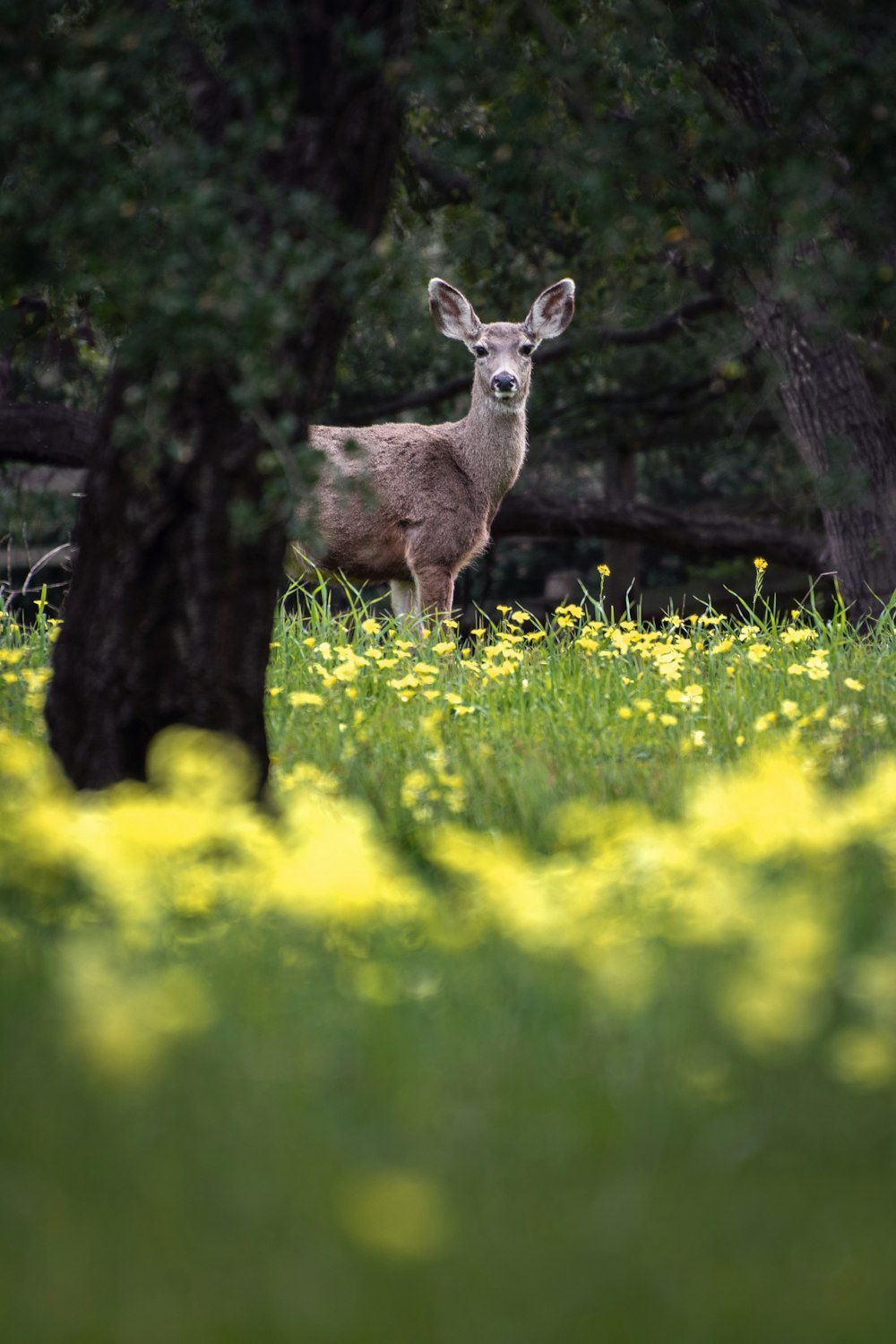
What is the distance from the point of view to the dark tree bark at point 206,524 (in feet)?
15.9

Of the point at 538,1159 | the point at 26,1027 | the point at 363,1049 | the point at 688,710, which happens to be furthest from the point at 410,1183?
the point at 688,710

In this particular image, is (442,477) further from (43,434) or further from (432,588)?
(43,434)

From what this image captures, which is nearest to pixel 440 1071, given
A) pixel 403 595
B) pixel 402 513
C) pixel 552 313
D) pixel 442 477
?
pixel 402 513

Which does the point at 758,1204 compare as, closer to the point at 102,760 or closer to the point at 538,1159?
the point at 538,1159

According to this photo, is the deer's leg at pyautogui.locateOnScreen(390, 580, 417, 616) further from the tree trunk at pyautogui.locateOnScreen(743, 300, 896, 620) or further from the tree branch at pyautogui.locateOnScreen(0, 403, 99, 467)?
the tree branch at pyautogui.locateOnScreen(0, 403, 99, 467)

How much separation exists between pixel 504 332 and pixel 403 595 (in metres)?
1.66

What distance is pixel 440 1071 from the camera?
3006 millimetres

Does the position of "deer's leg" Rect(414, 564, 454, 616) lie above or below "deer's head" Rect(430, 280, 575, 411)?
below

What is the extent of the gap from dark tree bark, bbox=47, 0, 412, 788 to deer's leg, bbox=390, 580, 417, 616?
197 inches

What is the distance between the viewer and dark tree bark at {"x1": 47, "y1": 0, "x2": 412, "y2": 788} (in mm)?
4840

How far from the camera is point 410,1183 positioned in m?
2.29

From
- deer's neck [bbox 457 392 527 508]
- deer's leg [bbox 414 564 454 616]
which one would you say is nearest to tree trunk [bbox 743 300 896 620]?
deer's neck [bbox 457 392 527 508]

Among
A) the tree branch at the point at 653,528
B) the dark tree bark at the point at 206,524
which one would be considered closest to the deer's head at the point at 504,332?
the dark tree bark at the point at 206,524

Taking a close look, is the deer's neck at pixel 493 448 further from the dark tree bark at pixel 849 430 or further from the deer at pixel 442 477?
the dark tree bark at pixel 849 430
